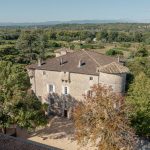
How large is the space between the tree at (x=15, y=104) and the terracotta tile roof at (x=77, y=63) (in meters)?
9.74

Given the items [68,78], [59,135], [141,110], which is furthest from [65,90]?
[141,110]

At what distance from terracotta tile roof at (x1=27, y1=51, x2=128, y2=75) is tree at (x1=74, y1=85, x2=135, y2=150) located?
1206cm

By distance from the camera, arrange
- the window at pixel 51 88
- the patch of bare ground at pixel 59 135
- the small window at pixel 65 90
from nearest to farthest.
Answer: the patch of bare ground at pixel 59 135 < the small window at pixel 65 90 < the window at pixel 51 88

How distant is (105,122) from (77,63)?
689 inches

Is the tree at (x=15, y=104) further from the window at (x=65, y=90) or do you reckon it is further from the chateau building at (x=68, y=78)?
the window at (x=65, y=90)

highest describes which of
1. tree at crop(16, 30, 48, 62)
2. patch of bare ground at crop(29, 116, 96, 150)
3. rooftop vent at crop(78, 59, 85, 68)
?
rooftop vent at crop(78, 59, 85, 68)

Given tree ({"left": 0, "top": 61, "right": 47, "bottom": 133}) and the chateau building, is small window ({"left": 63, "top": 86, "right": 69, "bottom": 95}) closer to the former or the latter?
the chateau building

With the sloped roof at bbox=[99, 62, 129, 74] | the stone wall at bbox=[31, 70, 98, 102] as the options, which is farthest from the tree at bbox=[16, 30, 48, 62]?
the sloped roof at bbox=[99, 62, 129, 74]

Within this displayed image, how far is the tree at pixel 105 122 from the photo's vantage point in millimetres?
26062

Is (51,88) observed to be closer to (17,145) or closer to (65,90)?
(65,90)

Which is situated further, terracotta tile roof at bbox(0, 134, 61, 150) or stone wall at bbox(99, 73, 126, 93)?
stone wall at bbox(99, 73, 126, 93)

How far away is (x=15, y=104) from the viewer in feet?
105

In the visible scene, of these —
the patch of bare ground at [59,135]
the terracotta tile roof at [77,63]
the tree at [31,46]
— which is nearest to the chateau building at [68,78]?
the terracotta tile roof at [77,63]

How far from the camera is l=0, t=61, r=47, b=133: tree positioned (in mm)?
31828
